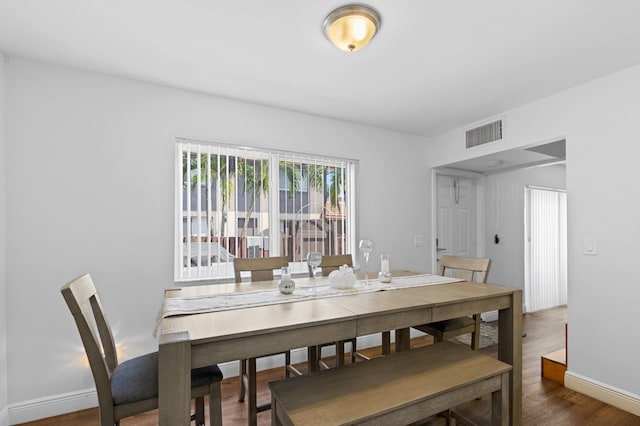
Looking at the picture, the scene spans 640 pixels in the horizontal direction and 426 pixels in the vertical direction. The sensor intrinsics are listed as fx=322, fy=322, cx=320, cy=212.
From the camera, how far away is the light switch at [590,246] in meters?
2.46

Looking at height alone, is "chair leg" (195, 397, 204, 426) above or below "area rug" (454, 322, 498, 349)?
above

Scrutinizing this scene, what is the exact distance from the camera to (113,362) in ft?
5.34

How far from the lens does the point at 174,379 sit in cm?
118

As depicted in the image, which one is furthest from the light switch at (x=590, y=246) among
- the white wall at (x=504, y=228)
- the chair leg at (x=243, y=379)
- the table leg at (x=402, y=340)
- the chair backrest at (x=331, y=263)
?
the chair leg at (x=243, y=379)

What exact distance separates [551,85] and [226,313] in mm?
2957

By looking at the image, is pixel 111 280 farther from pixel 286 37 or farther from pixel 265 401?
pixel 286 37

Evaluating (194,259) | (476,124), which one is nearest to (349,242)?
(194,259)

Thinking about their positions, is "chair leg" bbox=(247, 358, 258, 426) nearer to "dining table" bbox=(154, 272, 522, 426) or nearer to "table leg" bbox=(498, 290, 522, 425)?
"dining table" bbox=(154, 272, 522, 426)

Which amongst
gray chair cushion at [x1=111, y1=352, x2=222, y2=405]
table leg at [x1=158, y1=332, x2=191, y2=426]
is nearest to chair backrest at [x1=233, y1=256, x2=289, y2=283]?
gray chair cushion at [x1=111, y1=352, x2=222, y2=405]

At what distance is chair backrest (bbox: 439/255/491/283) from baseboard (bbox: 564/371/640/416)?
109cm

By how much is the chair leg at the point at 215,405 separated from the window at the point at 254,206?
1.36 m

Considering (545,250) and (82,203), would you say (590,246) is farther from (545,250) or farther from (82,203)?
(82,203)

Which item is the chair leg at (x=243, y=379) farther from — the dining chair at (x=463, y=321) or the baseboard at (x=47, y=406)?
the dining chair at (x=463, y=321)

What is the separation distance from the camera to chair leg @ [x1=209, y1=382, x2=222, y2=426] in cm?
148
